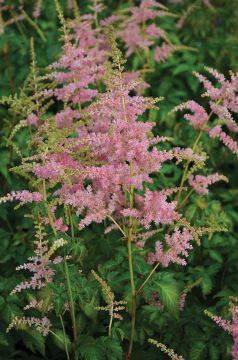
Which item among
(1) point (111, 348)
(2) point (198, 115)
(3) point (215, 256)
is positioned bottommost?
(3) point (215, 256)

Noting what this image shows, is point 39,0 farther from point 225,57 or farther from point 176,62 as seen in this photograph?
point 225,57

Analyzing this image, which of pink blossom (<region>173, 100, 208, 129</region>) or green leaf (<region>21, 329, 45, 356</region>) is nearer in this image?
green leaf (<region>21, 329, 45, 356</region>)

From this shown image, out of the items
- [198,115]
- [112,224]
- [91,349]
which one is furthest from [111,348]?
[198,115]

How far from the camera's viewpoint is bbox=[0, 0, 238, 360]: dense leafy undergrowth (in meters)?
3.43

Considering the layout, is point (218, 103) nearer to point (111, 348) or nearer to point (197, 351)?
point (197, 351)

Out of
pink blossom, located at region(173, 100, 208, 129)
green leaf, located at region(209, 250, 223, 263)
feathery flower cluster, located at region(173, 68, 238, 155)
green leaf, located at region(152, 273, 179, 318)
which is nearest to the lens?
green leaf, located at region(152, 273, 179, 318)

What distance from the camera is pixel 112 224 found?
3895mm

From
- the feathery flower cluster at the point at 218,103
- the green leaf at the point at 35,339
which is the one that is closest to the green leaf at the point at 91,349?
the green leaf at the point at 35,339

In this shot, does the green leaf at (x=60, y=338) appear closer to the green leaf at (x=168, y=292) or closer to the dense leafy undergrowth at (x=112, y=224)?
the dense leafy undergrowth at (x=112, y=224)

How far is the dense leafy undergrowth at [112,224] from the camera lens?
343cm

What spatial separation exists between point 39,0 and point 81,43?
1553 millimetres

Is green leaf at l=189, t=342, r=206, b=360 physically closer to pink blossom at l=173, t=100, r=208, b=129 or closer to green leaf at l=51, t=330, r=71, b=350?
green leaf at l=51, t=330, r=71, b=350

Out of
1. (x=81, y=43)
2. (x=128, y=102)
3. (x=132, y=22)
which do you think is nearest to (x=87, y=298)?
(x=128, y=102)

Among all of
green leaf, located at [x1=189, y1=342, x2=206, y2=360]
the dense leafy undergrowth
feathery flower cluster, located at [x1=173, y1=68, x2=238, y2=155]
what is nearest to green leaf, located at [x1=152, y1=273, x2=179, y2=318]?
the dense leafy undergrowth
